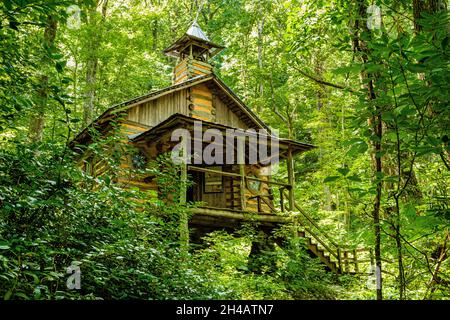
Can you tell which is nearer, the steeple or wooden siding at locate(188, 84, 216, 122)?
wooden siding at locate(188, 84, 216, 122)

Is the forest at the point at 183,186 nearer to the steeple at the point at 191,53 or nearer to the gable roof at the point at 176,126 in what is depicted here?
the gable roof at the point at 176,126

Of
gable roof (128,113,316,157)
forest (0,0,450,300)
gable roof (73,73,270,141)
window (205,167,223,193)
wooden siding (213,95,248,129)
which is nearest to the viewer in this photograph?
forest (0,0,450,300)

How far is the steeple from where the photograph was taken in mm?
17500

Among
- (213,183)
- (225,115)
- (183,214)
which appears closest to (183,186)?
(183,214)

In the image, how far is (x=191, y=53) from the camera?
703 inches

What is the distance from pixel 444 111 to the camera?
2223mm

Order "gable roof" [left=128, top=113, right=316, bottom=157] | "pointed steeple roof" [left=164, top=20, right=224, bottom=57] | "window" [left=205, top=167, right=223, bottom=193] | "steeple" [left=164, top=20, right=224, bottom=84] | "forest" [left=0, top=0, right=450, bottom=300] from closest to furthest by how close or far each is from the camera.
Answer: "forest" [left=0, top=0, right=450, bottom=300] → "gable roof" [left=128, top=113, right=316, bottom=157] → "window" [left=205, top=167, right=223, bottom=193] → "steeple" [left=164, top=20, right=224, bottom=84] → "pointed steeple roof" [left=164, top=20, right=224, bottom=57]

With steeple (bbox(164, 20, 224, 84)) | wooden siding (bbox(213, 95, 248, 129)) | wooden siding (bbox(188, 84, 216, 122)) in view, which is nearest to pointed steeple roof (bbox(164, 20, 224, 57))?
steeple (bbox(164, 20, 224, 84))

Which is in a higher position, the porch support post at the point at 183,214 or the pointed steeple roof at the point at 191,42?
the pointed steeple roof at the point at 191,42

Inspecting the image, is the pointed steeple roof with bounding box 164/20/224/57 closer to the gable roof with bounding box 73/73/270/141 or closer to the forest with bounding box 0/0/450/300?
the gable roof with bounding box 73/73/270/141

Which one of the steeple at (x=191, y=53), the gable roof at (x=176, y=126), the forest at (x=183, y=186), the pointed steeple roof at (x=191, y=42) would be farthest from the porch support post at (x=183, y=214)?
the pointed steeple roof at (x=191, y=42)

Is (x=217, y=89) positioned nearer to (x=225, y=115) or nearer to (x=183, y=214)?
(x=225, y=115)

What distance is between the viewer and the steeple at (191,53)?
57.4 feet

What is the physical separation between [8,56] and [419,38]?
11.2 feet
